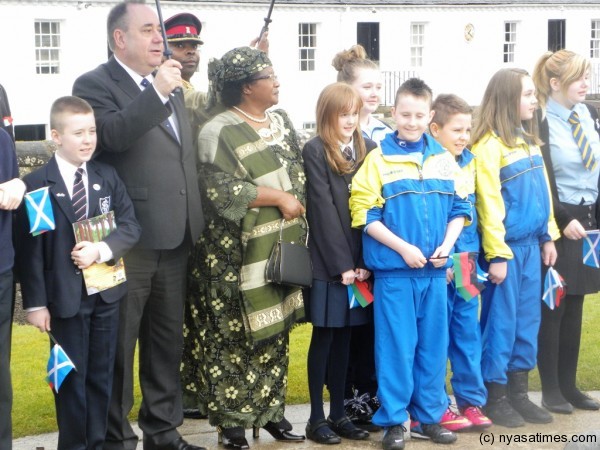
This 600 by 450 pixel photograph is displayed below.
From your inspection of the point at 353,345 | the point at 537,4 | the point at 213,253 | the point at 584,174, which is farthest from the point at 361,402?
the point at 537,4

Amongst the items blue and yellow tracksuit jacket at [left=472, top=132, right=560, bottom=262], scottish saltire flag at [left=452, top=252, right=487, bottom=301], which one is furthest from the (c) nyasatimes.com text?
blue and yellow tracksuit jacket at [left=472, top=132, right=560, bottom=262]

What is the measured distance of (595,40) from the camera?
41.5m

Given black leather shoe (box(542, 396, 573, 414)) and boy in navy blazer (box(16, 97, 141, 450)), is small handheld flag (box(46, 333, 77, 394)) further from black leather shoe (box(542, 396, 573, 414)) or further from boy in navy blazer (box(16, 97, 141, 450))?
black leather shoe (box(542, 396, 573, 414))

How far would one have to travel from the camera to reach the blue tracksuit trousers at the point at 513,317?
6449 millimetres

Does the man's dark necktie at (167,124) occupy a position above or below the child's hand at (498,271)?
above

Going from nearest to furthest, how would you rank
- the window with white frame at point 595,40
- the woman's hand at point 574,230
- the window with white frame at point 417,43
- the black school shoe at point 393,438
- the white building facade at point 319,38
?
the black school shoe at point 393,438 → the woman's hand at point 574,230 → the white building facade at point 319,38 → the window with white frame at point 417,43 → the window with white frame at point 595,40

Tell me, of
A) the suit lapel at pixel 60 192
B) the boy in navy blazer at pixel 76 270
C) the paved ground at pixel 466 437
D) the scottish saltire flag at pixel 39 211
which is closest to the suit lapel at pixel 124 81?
the boy in navy blazer at pixel 76 270

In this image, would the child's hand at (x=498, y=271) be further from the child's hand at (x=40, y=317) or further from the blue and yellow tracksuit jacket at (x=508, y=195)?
the child's hand at (x=40, y=317)

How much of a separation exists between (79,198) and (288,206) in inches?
44.8

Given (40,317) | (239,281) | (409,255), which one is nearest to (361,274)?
(409,255)

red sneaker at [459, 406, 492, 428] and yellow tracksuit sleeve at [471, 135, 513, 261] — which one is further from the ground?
yellow tracksuit sleeve at [471, 135, 513, 261]

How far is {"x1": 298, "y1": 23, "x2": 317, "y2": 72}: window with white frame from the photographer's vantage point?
3497cm

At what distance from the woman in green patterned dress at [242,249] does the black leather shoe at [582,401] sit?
1.95 m

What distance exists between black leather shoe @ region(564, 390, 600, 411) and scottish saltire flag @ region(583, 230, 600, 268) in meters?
0.81
